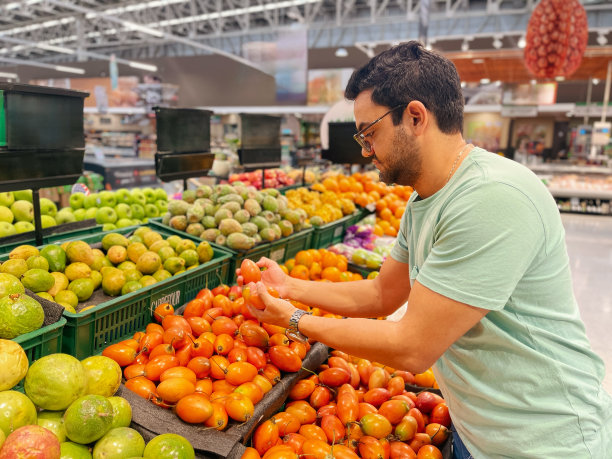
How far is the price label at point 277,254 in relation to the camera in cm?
303

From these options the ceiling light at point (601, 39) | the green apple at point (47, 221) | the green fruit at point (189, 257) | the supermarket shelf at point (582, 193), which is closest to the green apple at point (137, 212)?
the green apple at point (47, 221)

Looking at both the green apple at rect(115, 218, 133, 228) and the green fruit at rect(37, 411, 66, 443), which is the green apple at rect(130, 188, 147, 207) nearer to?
the green apple at rect(115, 218, 133, 228)

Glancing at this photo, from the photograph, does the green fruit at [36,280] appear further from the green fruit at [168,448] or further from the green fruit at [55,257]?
the green fruit at [168,448]

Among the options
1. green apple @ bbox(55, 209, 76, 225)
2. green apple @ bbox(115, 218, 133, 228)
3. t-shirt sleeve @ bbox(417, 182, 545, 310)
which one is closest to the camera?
t-shirt sleeve @ bbox(417, 182, 545, 310)

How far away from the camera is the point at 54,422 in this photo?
1.21m

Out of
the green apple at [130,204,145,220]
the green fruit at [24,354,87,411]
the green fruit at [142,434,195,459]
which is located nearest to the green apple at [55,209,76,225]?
the green apple at [130,204,145,220]

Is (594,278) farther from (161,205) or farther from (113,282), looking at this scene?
(113,282)

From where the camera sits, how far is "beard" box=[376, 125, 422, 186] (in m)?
1.22

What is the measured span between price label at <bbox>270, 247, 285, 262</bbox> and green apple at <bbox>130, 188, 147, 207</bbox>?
136cm

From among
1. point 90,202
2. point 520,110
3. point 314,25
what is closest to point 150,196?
point 90,202

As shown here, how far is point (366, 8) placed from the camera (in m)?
16.5

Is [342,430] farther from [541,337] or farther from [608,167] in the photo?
[608,167]

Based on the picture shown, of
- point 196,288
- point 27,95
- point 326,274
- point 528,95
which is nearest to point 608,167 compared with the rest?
point 528,95

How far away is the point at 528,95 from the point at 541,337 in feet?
34.7
